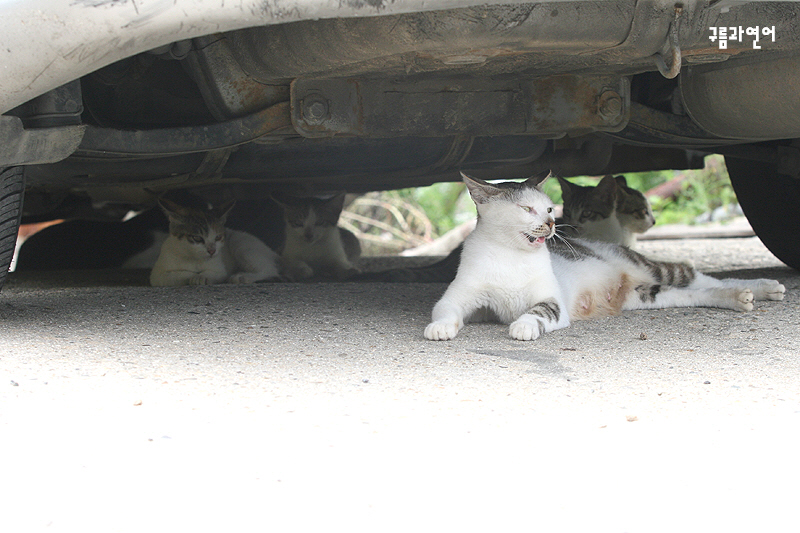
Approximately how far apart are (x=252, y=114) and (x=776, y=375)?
1855 mm

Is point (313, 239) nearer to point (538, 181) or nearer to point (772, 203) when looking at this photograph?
point (538, 181)

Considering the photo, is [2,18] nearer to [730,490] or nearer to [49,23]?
[49,23]

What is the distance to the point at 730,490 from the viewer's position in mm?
1436

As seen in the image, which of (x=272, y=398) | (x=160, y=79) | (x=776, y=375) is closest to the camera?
(x=272, y=398)

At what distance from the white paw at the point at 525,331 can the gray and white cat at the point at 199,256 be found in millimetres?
2233

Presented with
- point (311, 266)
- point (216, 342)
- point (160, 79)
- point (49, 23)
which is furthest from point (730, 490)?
point (311, 266)

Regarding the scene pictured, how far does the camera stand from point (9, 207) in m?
2.53

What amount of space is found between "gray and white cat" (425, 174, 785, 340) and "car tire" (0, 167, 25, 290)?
150 centimetres

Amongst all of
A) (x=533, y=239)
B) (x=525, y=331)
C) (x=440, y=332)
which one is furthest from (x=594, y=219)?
(x=440, y=332)

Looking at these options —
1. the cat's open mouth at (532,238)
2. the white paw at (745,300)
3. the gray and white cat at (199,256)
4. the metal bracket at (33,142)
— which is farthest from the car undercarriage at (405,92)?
the gray and white cat at (199,256)

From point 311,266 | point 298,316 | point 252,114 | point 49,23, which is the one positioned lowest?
point 311,266

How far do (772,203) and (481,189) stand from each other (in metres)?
1.98

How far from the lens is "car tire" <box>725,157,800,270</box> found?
394 centimetres

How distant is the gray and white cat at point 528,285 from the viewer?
286cm
